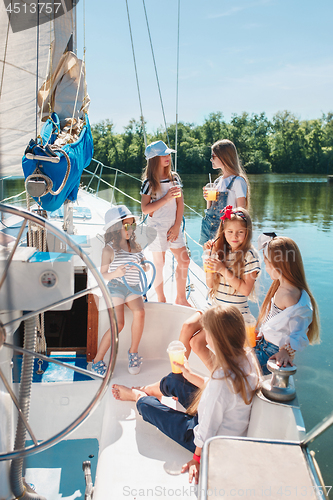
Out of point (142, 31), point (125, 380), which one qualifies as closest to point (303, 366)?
point (125, 380)

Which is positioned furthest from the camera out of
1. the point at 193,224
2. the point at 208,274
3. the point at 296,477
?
the point at 193,224

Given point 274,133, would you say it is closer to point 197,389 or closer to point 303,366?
point 303,366

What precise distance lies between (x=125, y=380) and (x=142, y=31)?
2.72 m

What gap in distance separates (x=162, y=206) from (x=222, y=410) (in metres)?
1.31

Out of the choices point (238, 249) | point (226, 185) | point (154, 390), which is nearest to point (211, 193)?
point (226, 185)

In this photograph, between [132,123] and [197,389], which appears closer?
[197,389]

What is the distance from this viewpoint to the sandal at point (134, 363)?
2.00 metres

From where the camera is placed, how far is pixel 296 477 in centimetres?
81

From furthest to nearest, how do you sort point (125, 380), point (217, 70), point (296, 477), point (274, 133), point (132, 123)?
point (274, 133), point (132, 123), point (217, 70), point (125, 380), point (296, 477)

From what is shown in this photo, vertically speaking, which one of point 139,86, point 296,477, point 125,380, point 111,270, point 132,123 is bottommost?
point 125,380

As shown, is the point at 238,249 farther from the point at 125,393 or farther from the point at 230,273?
the point at 125,393

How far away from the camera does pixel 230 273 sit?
1.75 metres

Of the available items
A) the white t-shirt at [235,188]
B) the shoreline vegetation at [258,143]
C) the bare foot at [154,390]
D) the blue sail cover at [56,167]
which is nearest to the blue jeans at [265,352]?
the bare foot at [154,390]

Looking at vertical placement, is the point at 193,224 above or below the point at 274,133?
below
